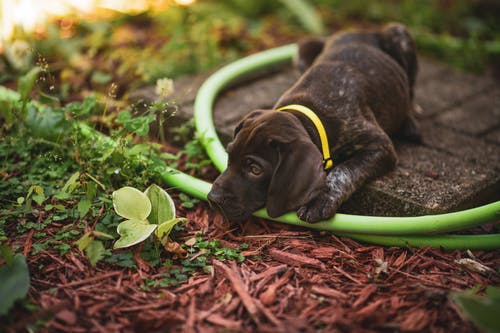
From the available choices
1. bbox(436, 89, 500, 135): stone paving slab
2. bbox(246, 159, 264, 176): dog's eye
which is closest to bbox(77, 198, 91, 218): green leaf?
bbox(246, 159, 264, 176): dog's eye

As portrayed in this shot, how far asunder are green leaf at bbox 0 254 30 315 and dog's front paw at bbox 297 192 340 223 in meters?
1.79

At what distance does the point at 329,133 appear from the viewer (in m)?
4.05

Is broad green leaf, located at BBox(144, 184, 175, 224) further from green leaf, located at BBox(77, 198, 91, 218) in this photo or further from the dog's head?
green leaf, located at BBox(77, 198, 91, 218)

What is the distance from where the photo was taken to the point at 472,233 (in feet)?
13.2

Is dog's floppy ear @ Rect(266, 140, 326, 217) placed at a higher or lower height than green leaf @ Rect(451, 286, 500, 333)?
higher

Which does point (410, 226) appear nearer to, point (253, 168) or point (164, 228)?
point (253, 168)

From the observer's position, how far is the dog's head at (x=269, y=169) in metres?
3.41

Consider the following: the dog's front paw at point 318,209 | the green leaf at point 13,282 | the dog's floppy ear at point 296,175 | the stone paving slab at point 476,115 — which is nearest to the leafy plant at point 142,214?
the green leaf at point 13,282

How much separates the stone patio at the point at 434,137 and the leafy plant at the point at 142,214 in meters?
1.11

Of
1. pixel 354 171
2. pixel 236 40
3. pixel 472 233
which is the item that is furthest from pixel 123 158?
pixel 236 40

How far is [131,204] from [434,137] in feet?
10.2

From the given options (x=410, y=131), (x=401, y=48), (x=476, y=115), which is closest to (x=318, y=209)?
(x=410, y=131)

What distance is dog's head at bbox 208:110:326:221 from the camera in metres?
3.41

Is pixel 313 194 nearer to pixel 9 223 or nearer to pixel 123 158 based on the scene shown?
pixel 123 158
